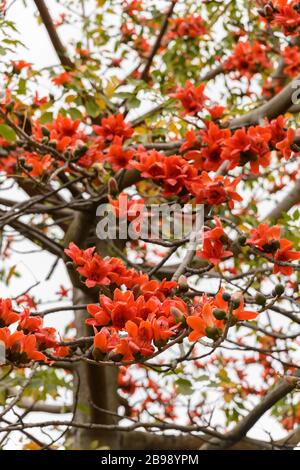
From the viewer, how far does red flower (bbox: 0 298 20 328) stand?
57.9 inches

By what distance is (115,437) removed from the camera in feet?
→ 11.1

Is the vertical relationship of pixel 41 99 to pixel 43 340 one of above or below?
above

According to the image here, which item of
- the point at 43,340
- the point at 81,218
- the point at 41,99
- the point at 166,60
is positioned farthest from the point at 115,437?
the point at 166,60

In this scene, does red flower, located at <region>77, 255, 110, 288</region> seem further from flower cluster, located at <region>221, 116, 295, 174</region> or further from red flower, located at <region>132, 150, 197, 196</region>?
flower cluster, located at <region>221, 116, 295, 174</region>

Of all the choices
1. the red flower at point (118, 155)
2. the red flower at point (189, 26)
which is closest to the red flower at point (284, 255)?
the red flower at point (118, 155)

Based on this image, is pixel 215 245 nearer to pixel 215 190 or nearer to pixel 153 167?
pixel 215 190

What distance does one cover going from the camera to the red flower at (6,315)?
147 centimetres

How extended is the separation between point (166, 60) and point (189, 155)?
8.01 ft

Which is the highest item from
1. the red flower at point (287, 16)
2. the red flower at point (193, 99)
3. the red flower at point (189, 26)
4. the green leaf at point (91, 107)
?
the red flower at point (189, 26)

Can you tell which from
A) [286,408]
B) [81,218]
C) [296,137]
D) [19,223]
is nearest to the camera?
[296,137]

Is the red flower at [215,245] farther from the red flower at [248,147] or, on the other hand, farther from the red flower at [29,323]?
the red flower at [29,323]

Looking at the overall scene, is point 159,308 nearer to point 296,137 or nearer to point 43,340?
point 43,340

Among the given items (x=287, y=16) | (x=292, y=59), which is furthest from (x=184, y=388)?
(x=292, y=59)

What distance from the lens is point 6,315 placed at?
147 centimetres
